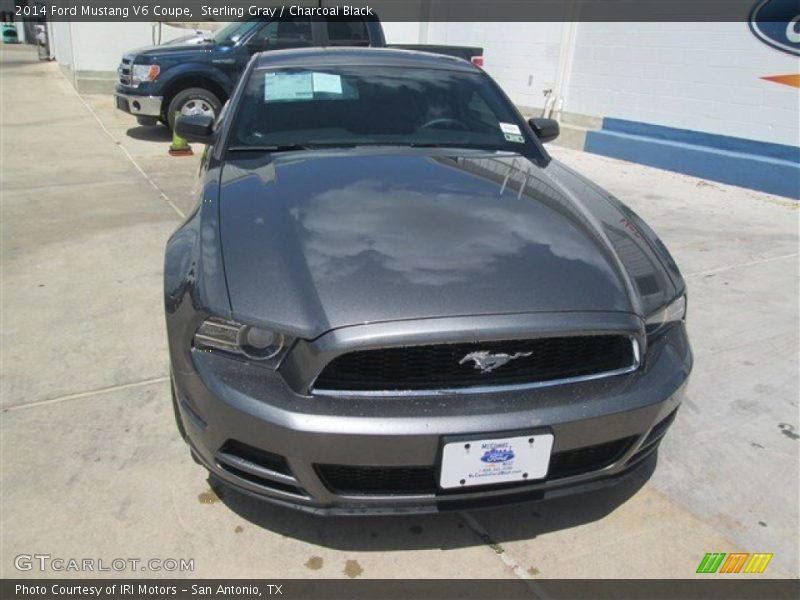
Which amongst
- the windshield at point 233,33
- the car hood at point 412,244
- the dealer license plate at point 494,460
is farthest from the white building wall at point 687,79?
the dealer license plate at point 494,460

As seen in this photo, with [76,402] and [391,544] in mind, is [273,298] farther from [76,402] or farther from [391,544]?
[76,402]

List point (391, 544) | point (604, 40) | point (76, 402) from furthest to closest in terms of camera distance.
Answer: point (604, 40) → point (76, 402) → point (391, 544)

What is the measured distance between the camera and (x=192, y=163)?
8.34 metres

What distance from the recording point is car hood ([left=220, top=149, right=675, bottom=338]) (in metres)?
1.99

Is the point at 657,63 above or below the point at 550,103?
above

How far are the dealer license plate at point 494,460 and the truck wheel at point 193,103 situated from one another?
8601 millimetres

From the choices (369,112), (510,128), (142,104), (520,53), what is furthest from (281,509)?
(520,53)

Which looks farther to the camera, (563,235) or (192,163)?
(192,163)

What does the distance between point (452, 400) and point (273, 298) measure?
0.62 metres

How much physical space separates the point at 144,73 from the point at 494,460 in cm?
912

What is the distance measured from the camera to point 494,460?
192 centimetres

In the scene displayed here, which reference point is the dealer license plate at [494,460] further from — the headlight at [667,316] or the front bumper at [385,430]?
the headlight at [667,316]

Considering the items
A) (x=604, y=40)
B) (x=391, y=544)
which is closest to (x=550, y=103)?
(x=604, y=40)
